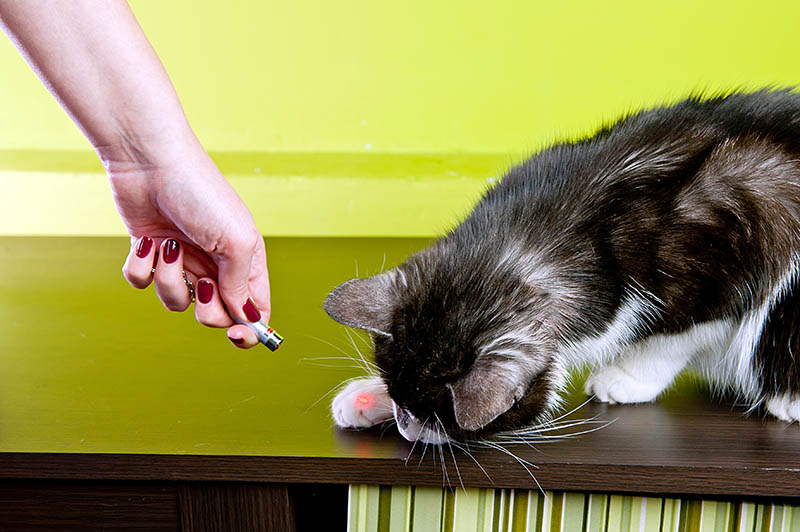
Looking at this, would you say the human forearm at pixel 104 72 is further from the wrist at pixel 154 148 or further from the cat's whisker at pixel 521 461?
the cat's whisker at pixel 521 461

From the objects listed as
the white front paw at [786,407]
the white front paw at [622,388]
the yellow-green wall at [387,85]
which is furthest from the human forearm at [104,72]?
the yellow-green wall at [387,85]

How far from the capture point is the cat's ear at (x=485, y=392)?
667mm

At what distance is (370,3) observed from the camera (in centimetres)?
176

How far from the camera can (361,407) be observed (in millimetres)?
788

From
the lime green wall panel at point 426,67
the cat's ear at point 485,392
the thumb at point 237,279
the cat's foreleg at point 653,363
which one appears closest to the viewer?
the cat's ear at point 485,392

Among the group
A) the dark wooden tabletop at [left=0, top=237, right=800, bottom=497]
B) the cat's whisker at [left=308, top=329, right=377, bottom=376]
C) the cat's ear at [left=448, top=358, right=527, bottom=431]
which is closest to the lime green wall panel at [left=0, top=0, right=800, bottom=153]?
the dark wooden tabletop at [left=0, top=237, right=800, bottom=497]

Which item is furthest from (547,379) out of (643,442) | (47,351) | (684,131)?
(47,351)

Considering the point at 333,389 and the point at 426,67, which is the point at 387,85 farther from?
the point at 333,389

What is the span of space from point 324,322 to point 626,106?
3.36 feet

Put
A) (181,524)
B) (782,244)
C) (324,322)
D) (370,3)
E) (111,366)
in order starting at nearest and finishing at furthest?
1. (181,524)
2. (782,244)
3. (111,366)
4. (324,322)
5. (370,3)

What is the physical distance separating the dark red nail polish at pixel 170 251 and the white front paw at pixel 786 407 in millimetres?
674

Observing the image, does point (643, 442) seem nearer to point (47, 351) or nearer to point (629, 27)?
point (47, 351)

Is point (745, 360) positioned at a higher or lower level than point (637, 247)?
lower

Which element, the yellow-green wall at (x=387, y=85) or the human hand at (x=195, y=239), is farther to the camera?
the yellow-green wall at (x=387, y=85)
